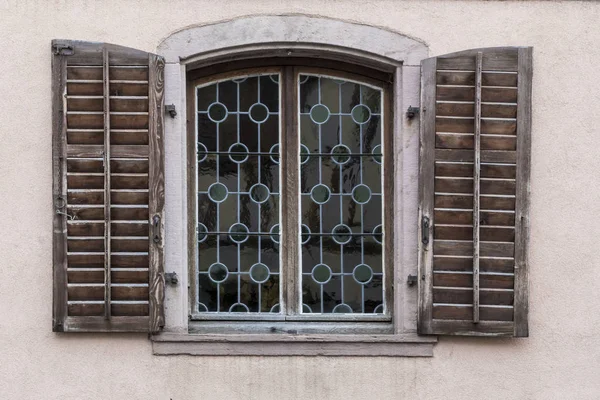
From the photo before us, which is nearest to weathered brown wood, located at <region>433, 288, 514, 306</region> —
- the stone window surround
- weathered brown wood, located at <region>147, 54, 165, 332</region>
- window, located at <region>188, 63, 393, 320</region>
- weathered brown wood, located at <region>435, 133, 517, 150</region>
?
the stone window surround

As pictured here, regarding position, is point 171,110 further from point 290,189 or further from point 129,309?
point 129,309

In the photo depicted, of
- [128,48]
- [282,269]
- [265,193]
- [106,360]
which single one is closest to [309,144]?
[265,193]

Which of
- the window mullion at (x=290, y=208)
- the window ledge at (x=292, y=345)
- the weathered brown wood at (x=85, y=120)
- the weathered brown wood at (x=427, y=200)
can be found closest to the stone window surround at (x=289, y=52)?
the window ledge at (x=292, y=345)

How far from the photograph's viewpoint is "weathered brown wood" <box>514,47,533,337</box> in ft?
20.5

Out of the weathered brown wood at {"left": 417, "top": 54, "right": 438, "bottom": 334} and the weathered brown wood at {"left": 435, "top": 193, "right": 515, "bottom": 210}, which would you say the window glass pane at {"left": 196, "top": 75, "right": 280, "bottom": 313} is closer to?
the weathered brown wood at {"left": 417, "top": 54, "right": 438, "bottom": 334}

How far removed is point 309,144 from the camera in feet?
21.7

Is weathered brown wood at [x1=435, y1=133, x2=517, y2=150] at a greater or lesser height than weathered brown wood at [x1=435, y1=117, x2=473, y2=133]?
lesser

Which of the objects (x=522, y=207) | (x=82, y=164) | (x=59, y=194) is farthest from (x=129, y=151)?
(x=522, y=207)

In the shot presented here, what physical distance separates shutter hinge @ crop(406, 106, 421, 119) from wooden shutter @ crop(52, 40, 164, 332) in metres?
1.55

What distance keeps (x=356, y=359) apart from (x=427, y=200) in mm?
1074

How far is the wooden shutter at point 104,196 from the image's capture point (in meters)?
6.18

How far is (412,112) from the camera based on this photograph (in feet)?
20.9

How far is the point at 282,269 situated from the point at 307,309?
1.00 feet

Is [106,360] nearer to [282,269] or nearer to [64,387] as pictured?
[64,387]
